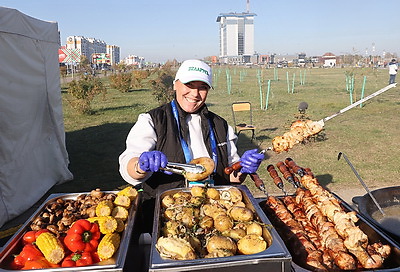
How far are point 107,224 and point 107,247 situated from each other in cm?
22

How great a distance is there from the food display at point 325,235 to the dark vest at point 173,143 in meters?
0.60

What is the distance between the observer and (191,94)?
2727mm

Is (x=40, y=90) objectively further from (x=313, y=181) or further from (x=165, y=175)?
(x=313, y=181)

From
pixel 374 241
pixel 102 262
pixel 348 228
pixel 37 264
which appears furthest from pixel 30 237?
pixel 374 241

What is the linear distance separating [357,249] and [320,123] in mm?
1537

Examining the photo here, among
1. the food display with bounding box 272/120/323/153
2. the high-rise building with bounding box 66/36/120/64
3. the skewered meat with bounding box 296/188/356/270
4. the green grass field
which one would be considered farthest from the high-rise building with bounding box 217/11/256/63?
the skewered meat with bounding box 296/188/356/270

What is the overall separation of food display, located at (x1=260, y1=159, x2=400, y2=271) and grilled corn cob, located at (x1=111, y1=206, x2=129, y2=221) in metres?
1.08

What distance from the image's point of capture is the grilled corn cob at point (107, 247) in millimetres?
1626

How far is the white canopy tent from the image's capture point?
16.6 feet

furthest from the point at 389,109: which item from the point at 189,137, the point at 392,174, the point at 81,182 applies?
the point at 189,137

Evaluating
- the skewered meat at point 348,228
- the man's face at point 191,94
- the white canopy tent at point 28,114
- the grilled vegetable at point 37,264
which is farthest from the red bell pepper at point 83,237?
the white canopy tent at point 28,114

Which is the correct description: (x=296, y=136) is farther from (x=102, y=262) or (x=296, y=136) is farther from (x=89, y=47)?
(x=89, y=47)

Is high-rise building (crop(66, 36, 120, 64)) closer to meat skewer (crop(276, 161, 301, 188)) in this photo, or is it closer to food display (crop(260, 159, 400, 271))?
meat skewer (crop(276, 161, 301, 188))

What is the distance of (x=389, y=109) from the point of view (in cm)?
1694
